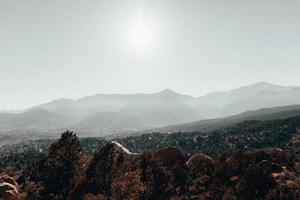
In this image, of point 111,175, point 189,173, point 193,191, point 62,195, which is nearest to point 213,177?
point 193,191

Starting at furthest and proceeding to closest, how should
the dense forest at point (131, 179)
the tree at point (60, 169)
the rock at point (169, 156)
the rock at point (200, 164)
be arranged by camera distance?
1. the rock at point (200, 164)
2. the rock at point (169, 156)
3. the dense forest at point (131, 179)
4. the tree at point (60, 169)

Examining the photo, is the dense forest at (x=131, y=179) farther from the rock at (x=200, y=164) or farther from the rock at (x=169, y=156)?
the rock at (x=169, y=156)

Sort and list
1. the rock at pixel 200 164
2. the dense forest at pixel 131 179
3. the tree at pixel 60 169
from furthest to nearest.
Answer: the rock at pixel 200 164
the dense forest at pixel 131 179
the tree at pixel 60 169

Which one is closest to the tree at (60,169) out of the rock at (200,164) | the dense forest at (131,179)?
the dense forest at (131,179)

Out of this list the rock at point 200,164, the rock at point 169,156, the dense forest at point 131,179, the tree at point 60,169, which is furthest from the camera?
the rock at point 200,164

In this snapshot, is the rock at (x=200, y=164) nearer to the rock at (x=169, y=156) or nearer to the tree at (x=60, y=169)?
the rock at (x=169, y=156)

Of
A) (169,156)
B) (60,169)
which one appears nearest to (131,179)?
(60,169)

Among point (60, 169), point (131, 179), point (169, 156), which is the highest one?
point (60, 169)

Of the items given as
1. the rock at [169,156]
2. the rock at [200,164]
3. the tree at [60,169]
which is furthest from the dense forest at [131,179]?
the rock at [169,156]

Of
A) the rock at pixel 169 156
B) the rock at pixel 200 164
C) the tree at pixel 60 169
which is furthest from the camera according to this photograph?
the rock at pixel 200 164

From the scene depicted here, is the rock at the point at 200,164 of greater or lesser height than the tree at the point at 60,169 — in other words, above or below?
below

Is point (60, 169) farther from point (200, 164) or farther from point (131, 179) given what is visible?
point (200, 164)

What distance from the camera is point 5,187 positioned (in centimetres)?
8944

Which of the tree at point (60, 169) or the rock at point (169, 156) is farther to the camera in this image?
the rock at point (169, 156)
